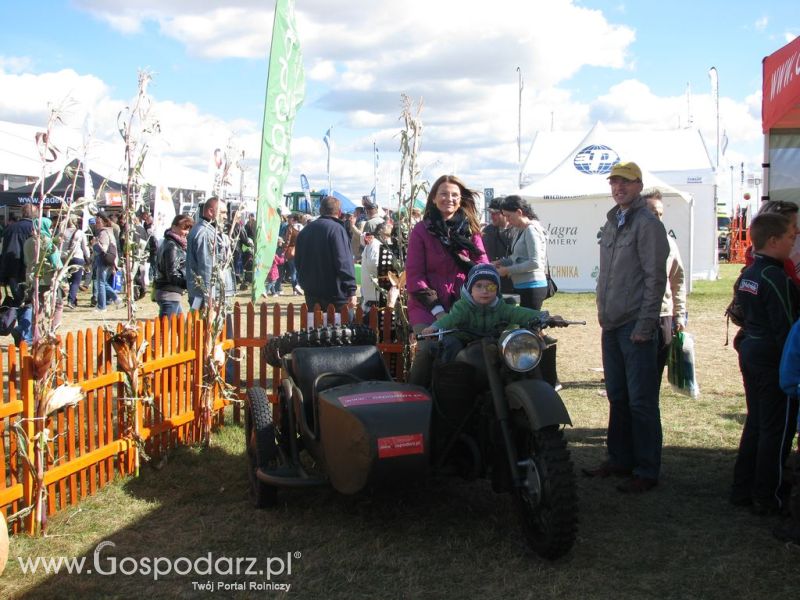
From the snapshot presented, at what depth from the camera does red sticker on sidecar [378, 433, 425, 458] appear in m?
3.82

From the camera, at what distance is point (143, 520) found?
4.43m

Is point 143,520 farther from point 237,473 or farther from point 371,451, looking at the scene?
point 371,451

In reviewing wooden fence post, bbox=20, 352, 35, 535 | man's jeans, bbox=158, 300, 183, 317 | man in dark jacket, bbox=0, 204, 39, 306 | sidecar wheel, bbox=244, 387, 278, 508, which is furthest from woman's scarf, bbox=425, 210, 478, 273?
man in dark jacket, bbox=0, 204, 39, 306

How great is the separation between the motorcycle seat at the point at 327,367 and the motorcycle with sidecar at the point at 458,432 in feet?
0.04

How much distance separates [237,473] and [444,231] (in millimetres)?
2137

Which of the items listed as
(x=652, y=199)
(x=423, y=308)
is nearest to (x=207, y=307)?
(x=423, y=308)

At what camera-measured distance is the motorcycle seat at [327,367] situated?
4527mm

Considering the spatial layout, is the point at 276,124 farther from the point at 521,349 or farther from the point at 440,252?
the point at 521,349

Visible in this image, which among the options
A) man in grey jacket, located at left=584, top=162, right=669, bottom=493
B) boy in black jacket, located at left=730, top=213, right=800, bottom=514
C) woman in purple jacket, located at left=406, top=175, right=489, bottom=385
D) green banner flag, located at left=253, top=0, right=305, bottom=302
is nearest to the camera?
boy in black jacket, located at left=730, top=213, right=800, bottom=514

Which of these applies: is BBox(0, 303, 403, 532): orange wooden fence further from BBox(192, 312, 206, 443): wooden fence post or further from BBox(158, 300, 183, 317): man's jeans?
BBox(158, 300, 183, 317): man's jeans

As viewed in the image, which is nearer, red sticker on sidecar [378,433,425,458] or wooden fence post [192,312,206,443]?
red sticker on sidecar [378,433,425,458]

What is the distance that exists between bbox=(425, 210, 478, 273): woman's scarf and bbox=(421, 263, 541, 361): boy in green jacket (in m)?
1.01

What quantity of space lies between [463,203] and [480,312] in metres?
1.49

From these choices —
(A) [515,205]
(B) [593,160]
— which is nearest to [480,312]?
(A) [515,205]
